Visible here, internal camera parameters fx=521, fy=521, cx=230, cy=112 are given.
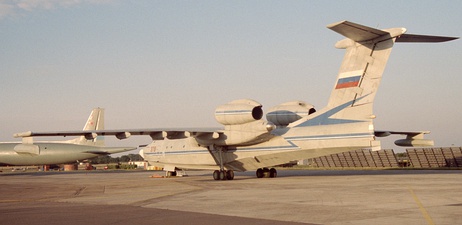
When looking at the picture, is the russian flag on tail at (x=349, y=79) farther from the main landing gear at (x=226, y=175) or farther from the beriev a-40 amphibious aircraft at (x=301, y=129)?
the main landing gear at (x=226, y=175)

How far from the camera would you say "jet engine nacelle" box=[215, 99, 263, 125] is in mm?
28422

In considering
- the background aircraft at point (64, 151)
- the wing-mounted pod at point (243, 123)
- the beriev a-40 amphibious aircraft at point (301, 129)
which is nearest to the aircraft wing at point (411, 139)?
the beriev a-40 amphibious aircraft at point (301, 129)

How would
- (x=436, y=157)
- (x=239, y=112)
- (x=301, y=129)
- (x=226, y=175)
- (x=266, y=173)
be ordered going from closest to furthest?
1. (x=301, y=129)
2. (x=239, y=112)
3. (x=226, y=175)
4. (x=266, y=173)
5. (x=436, y=157)

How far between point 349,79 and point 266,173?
9891mm

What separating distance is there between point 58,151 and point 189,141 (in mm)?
27977

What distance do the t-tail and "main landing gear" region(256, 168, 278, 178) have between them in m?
7.40

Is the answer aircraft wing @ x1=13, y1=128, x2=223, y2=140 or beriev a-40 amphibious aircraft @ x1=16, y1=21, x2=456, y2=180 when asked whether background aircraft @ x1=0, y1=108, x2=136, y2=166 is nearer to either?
beriev a-40 amphibious aircraft @ x1=16, y1=21, x2=456, y2=180

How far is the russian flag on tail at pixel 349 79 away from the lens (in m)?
24.9

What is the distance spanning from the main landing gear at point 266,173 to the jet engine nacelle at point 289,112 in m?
2.95

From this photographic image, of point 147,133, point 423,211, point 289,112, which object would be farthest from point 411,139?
point 423,211

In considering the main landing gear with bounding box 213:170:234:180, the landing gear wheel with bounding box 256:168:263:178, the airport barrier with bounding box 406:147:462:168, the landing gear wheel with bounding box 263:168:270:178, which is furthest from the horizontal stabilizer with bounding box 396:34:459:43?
the airport barrier with bounding box 406:147:462:168

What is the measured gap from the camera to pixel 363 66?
81.3 ft

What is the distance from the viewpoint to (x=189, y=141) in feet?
113

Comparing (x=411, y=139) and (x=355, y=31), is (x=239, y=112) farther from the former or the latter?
(x=411, y=139)
